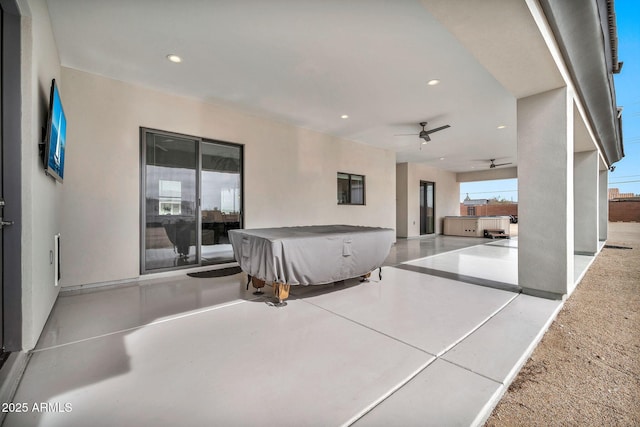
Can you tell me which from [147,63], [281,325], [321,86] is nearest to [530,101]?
[321,86]

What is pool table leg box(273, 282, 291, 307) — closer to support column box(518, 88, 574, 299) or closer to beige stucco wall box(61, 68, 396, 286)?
beige stucco wall box(61, 68, 396, 286)

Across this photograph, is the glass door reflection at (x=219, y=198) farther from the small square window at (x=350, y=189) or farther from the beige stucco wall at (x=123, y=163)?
the small square window at (x=350, y=189)

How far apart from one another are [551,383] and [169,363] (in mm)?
2291

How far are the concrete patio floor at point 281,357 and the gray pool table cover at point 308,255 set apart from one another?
315mm

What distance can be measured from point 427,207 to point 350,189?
5288 millimetres

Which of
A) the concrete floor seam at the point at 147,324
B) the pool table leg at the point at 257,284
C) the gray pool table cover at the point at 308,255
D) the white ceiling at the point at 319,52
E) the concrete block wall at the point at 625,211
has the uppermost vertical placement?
the white ceiling at the point at 319,52

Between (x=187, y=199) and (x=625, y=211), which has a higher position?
(x=187, y=199)

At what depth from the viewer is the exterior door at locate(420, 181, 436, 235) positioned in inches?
400

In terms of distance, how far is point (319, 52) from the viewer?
290 centimetres

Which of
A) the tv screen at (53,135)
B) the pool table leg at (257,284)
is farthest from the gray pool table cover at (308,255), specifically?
the tv screen at (53,135)

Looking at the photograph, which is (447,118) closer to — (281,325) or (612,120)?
(612,120)

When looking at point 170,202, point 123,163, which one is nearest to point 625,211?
point 170,202

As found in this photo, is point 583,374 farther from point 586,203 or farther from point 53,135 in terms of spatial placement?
point 586,203

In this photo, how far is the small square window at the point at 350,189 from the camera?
6.38 metres
